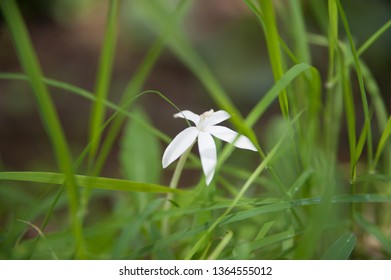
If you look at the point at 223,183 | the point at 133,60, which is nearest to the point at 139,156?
the point at 223,183

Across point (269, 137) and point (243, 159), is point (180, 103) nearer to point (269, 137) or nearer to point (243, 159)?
point (243, 159)

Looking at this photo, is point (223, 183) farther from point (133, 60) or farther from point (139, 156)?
point (133, 60)

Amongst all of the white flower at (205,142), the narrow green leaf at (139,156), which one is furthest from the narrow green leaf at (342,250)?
the narrow green leaf at (139,156)

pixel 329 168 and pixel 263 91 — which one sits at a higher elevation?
pixel 263 91

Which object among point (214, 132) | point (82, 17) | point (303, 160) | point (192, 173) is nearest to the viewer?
point (214, 132)

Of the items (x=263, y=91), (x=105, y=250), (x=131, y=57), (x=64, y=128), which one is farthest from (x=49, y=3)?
(x=105, y=250)

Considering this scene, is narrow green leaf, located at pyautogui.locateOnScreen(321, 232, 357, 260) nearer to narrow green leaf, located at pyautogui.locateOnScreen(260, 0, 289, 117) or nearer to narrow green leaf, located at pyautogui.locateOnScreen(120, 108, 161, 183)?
narrow green leaf, located at pyautogui.locateOnScreen(260, 0, 289, 117)

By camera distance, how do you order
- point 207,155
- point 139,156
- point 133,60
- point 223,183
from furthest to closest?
1. point 133,60
2. point 139,156
3. point 223,183
4. point 207,155
